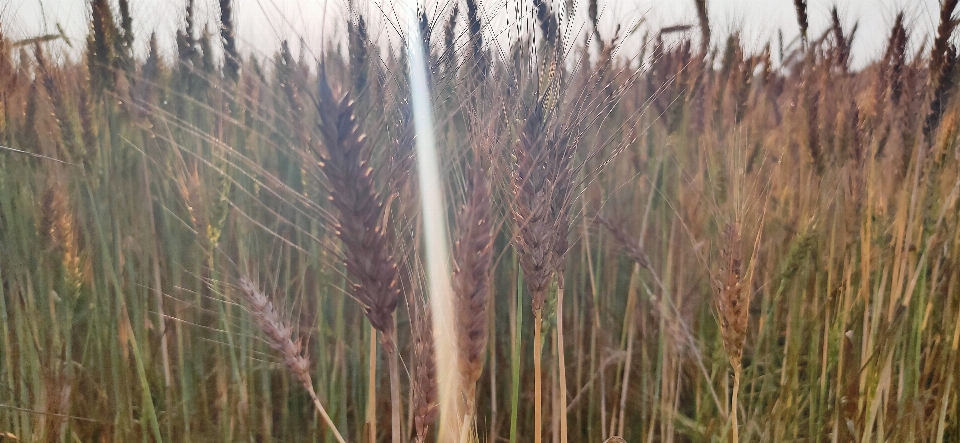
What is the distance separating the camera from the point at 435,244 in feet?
2.96

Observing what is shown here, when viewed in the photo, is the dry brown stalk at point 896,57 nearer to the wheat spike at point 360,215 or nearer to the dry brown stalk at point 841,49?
the dry brown stalk at point 841,49

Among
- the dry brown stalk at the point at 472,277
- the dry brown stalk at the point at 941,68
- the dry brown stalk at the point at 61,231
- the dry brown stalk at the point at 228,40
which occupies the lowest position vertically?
the dry brown stalk at the point at 472,277

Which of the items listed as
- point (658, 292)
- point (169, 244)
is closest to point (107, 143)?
point (169, 244)

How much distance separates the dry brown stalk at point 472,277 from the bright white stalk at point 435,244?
0.09ft

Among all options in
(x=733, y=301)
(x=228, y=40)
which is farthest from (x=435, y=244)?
(x=228, y=40)

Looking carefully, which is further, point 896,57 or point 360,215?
point 896,57

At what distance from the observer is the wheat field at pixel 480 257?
2.81 ft

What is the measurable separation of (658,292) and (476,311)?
0.98m

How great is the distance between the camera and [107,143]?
4.95 ft

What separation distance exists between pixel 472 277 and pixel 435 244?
0.58 ft

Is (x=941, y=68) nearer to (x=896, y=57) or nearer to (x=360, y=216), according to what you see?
(x=896, y=57)

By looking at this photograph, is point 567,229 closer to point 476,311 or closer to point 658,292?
point 476,311

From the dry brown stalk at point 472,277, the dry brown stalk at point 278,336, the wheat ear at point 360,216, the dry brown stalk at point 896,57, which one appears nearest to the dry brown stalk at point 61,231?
the dry brown stalk at point 278,336

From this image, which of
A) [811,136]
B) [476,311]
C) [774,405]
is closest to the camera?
[476,311]
